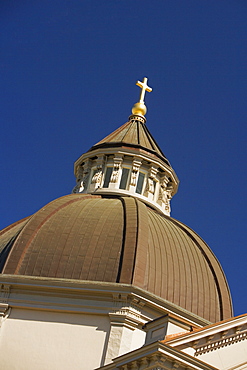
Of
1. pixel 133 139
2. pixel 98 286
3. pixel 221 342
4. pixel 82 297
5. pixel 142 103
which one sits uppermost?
pixel 142 103

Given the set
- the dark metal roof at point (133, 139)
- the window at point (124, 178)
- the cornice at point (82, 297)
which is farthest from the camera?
the dark metal roof at point (133, 139)

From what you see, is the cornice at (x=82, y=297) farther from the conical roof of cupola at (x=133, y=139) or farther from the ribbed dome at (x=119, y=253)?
the conical roof of cupola at (x=133, y=139)

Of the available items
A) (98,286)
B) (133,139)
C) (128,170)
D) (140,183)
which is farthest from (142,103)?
Result: (98,286)

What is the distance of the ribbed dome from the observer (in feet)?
72.5

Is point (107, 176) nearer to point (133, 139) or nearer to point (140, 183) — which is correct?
point (140, 183)

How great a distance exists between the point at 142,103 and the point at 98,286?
55.5ft

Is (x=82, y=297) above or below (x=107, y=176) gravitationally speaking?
below

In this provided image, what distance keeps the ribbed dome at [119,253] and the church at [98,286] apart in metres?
0.04

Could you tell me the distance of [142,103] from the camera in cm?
3609

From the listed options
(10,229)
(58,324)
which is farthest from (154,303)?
(10,229)

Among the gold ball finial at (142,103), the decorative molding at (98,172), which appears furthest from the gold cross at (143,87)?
the decorative molding at (98,172)

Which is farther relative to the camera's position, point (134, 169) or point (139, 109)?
point (139, 109)

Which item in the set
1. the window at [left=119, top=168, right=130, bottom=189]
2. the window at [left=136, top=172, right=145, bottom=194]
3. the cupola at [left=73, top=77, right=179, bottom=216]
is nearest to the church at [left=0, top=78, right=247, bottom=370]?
the cupola at [left=73, top=77, right=179, bottom=216]

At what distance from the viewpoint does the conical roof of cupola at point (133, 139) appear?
31.5m
